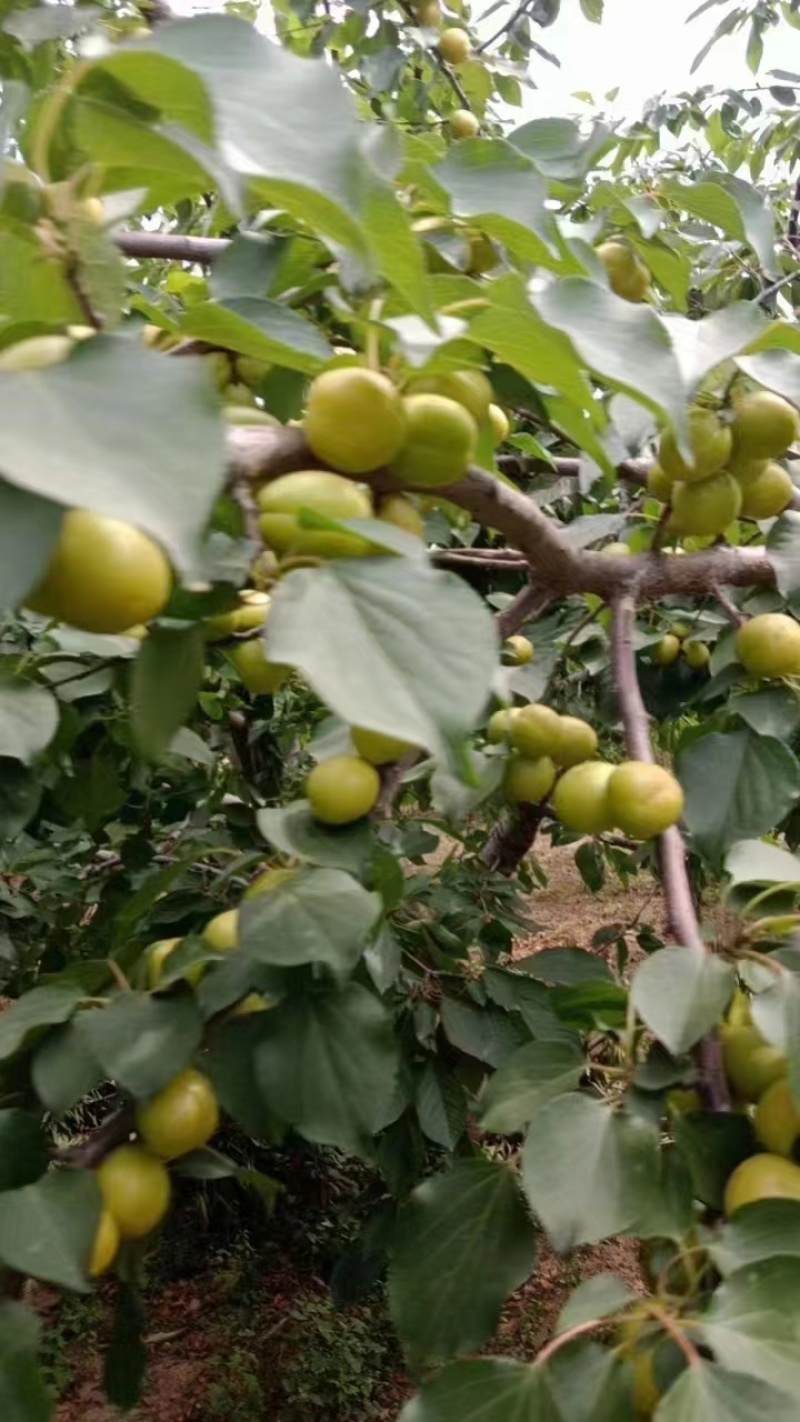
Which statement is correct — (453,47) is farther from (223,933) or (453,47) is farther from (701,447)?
(223,933)

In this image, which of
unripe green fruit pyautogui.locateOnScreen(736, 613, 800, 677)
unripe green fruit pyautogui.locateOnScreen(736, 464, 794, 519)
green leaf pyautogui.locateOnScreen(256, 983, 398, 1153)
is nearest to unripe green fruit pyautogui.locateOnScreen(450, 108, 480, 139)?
unripe green fruit pyautogui.locateOnScreen(736, 464, 794, 519)

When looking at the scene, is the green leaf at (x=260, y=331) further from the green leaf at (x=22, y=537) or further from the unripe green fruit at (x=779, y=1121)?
the unripe green fruit at (x=779, y=1121)

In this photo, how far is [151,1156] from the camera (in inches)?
20.0

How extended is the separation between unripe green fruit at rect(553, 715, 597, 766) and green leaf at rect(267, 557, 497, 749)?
40cm

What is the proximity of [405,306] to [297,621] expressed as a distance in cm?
22

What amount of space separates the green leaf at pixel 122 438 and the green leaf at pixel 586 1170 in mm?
300

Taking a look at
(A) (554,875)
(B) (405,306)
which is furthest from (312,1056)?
(A) (554,875)

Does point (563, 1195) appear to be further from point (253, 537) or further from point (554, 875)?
point (554, 875)

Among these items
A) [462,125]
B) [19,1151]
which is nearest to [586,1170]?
[19,1151]

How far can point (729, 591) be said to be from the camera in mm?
785

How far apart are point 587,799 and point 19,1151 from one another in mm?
352

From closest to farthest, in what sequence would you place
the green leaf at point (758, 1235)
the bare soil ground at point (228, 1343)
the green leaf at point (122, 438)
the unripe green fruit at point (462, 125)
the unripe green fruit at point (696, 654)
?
the green leaf at point (122, 438), the green leaf at point (758, 1235), the unripe green fruit at point (696, 654), the unripe green fruit at point (462, 125), the bare soil ground at point (228, 1343)

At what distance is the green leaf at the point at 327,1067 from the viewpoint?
0.50 meters

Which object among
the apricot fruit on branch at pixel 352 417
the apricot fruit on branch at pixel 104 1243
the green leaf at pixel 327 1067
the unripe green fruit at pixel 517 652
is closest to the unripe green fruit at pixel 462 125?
the unripe green fruit at pixel 517 652
